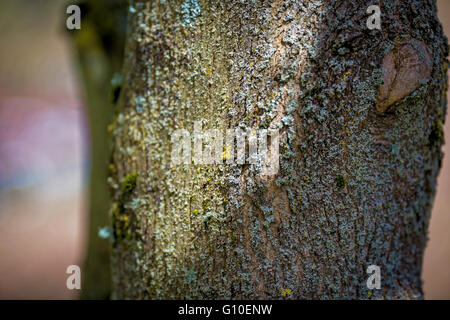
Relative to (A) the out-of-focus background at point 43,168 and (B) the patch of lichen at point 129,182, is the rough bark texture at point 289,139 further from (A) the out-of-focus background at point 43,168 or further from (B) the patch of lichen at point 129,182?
(A) the out-of-focus background at point 43,168

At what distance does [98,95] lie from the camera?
179cm

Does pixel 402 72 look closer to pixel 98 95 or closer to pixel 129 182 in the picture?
pixel 129 182

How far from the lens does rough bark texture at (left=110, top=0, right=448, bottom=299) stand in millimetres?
794

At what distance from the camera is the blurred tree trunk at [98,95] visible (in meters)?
1.66

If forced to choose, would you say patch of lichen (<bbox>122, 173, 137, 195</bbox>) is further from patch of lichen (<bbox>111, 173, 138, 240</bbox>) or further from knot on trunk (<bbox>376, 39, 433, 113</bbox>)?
knot on trunk (<bbox>376, 39, 433, 113</bbox>)

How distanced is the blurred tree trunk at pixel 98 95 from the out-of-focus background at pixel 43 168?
0.28 metres

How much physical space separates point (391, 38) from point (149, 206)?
2.44ft

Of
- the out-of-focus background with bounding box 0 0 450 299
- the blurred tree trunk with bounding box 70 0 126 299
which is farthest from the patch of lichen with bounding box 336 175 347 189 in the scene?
the out-of-focus background with bounding box 0 0 450 299

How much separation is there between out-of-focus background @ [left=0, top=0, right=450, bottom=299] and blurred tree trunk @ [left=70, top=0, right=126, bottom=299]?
0.91 feet

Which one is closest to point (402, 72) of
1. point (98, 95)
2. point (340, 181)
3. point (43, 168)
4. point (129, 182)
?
point (340, 181)

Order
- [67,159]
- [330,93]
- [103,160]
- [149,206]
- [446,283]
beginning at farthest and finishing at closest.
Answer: [67,159], [446,283], [103,160], [149,206], [330,93]
